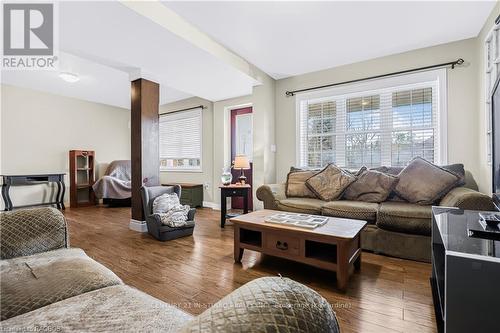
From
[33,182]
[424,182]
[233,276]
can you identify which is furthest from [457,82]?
[33,182]

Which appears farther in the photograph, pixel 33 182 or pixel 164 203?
pixel 33 182

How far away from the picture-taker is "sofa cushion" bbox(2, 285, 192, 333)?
2.21ft

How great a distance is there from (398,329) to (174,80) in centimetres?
396

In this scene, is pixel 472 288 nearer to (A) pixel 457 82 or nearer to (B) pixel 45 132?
(A) pixel 457 82

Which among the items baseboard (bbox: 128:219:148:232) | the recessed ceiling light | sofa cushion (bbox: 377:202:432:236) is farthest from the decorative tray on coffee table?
the recessed ceiling light

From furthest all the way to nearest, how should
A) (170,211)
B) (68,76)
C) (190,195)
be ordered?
(190,195) < (68,76) < (170,211)

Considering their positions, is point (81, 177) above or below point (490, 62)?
below

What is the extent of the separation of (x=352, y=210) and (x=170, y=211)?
220 cm

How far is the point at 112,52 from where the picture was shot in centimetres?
287

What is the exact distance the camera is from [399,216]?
2.33 m

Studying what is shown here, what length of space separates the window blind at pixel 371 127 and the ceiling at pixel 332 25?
60 cm

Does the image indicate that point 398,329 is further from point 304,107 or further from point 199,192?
point 199,192

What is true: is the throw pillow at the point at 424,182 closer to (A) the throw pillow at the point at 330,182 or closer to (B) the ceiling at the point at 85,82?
(A) the throw pillow at the point at 330,182

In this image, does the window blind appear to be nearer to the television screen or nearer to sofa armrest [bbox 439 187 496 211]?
sofa armrest [bbox 439 187 496 211]
